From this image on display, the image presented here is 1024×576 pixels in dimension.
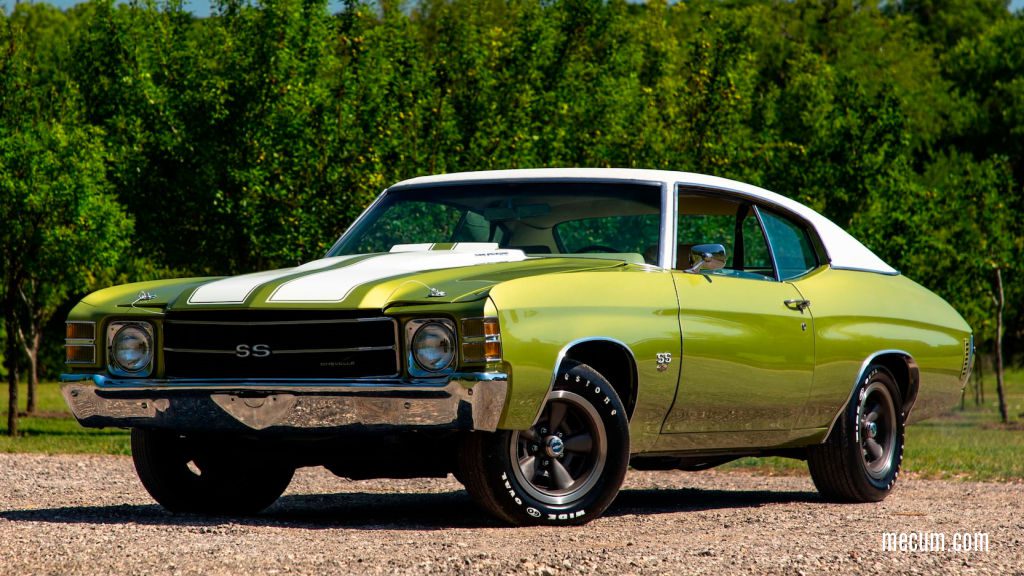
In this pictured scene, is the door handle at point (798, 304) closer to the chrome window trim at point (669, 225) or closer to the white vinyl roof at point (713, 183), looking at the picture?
the white vinyl roof at point (713, 183)

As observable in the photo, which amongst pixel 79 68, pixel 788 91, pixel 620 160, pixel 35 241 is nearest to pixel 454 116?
pixel 620 160

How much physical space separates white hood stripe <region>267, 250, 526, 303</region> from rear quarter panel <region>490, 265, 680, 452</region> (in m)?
0.61

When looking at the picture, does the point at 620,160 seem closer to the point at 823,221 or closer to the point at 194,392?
the point at 823,221

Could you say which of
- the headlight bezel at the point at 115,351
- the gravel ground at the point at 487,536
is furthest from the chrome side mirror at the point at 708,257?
the headlight bezel at the point at 115,351

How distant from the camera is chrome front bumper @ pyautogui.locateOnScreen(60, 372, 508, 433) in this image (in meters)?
6.19

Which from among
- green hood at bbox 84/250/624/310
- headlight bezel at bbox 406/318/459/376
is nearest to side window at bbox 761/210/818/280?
green hood at bbox 84/250/624/310

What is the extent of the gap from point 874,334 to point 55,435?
18051mm

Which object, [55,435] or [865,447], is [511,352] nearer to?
[865,447]

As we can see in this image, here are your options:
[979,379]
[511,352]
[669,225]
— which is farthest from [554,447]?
[979,379]

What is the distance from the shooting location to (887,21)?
2250 inches

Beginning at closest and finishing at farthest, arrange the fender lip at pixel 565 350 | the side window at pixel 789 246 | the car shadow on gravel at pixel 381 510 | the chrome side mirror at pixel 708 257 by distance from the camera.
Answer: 1. the fender lip at pixel 565 350
2. the car shadow on gravel at pixel 381 510
3. the chrome side mirror at pixel 708 257
4. the side window at pixel 789 246

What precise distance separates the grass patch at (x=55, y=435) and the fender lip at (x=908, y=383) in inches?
378

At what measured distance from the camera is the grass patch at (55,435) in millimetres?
17297

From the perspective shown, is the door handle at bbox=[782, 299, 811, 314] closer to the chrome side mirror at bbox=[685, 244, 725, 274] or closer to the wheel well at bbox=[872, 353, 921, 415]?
the chrome side mirror at bbox=[685, 244, 725, 274]
